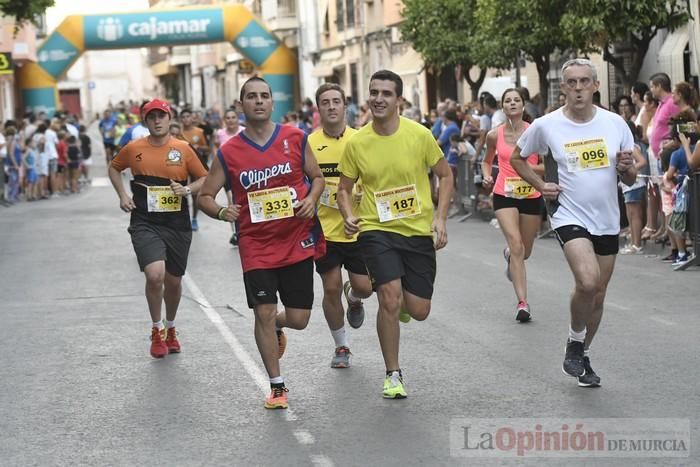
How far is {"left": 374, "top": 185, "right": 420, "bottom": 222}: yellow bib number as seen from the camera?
27.3 feet

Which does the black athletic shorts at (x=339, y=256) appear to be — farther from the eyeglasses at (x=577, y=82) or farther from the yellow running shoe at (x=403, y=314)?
the eyeglasses at (x=577, y=82)

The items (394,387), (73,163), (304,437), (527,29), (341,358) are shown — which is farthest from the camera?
(73,163)

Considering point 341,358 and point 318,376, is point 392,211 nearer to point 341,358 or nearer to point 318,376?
point 318,376

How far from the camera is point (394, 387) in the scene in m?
8.23

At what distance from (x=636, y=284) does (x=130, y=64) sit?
109 meters

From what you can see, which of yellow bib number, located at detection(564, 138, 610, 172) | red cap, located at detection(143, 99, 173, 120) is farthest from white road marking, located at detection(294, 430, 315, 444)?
red cap, located at detection(143, 99, 173, 120)

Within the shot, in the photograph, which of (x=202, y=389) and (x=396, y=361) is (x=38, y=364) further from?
(x=396, y=361)

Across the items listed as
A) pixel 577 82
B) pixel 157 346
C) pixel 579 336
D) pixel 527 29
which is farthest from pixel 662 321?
pixel 527 29

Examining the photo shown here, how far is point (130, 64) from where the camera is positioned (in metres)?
120

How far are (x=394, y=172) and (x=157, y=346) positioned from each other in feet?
9.02

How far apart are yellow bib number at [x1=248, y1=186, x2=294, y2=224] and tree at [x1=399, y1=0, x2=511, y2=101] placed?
24946mm

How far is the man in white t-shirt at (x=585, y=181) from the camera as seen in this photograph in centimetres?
829

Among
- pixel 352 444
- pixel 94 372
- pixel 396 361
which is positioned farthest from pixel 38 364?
pixel 352 444

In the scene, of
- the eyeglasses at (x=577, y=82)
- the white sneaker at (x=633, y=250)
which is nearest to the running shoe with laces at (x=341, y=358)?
the eyeglasses at (x=577, y=82)
